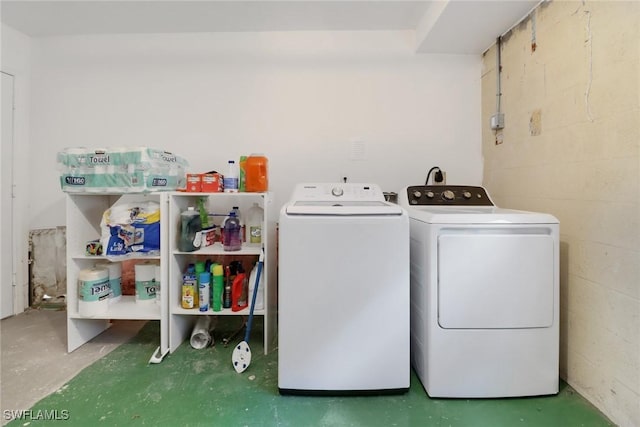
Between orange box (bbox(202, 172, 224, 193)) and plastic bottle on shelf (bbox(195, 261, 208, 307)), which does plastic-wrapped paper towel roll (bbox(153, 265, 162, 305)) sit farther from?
orange box (bbox(202, 172, 224, 193))

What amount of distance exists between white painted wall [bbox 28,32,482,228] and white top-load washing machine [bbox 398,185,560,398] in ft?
3.55

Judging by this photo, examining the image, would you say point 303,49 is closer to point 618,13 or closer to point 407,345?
point 618,13

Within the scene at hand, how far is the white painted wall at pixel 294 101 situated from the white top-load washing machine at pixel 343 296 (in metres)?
1.07

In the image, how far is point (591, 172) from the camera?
4.64 ft

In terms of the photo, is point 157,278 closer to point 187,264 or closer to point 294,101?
point 187,264

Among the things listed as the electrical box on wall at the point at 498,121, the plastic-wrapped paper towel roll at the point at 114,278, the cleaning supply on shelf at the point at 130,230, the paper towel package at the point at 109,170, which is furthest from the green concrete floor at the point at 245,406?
the electrical box on wall at the point at 498,121

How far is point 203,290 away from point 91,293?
68cm

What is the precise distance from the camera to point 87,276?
5.95ft

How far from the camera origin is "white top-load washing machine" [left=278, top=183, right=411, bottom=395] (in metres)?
1.38

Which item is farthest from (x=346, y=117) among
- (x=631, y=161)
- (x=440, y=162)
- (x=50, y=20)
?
(x=50, y=20)

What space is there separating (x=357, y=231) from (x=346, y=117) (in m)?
1.34

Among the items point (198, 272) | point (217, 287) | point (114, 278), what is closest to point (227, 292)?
point (217, 287)

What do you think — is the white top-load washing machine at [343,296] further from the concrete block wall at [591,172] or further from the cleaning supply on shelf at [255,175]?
the concrete block wall at [591,172]

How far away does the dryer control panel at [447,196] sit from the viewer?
197 centimetres
